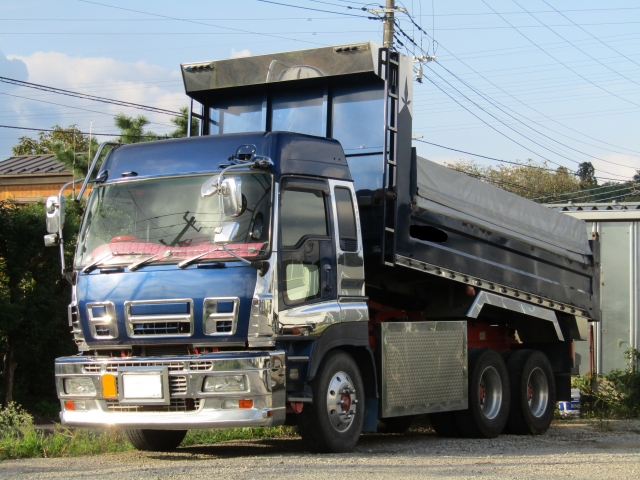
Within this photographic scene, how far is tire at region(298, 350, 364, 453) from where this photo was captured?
836 cm

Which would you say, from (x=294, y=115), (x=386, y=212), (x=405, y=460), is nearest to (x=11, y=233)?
(x=294, y=115)

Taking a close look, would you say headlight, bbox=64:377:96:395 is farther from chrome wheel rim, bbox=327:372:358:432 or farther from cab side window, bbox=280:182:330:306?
chrome wheel rim, bbox=327:372:358:432

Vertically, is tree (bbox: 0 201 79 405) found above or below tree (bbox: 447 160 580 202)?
below

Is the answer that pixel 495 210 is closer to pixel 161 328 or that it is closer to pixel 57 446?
pixel 161 328

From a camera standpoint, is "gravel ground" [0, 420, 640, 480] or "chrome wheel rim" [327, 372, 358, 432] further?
"chrome wheel rim" [327, 372, 358, 432]

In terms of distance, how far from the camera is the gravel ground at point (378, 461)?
23.9 ft

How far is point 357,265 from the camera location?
29.5 ft

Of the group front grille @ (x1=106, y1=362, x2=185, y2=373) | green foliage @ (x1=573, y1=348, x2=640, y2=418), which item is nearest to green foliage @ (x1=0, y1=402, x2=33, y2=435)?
front grille @ (x1=106, y1=362, x2=185, y2=373)

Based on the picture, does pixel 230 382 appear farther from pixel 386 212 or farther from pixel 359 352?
pixel 386 212

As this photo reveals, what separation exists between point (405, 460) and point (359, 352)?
134 cm

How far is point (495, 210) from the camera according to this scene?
11336 mm

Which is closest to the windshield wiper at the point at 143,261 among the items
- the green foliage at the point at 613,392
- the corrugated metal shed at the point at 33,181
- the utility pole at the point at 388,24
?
the green foliage at the point at 613,392

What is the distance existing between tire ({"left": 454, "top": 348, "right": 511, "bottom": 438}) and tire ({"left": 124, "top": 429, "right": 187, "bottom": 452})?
11.0ft

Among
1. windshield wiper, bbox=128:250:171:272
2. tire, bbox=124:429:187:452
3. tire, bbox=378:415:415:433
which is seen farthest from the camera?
tire, bbox=378:415:415:433
